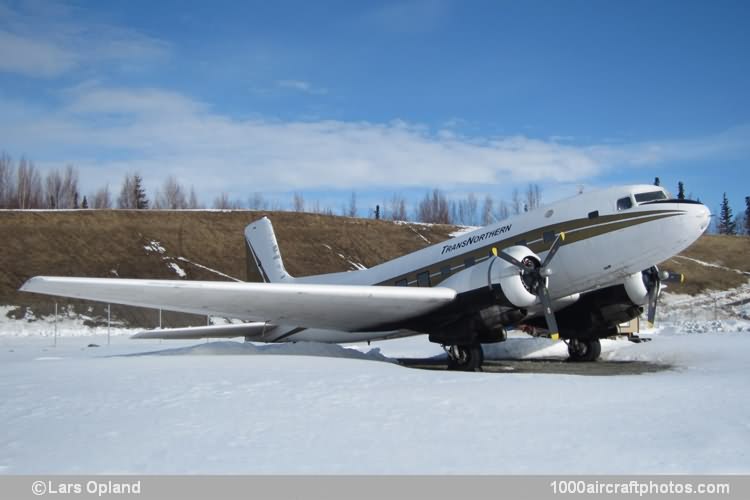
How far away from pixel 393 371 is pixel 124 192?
103m

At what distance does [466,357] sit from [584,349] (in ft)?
17.8

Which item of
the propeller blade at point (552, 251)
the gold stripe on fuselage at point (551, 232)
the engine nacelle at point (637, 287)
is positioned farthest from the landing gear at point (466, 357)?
the engine nacelle at point (637, 287)

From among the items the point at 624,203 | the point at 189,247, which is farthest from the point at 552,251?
the point at 189,247

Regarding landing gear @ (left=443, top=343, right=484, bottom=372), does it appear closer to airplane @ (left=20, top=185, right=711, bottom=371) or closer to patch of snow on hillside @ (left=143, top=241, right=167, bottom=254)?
airplane @ (left=20, top=185, right=711, bottom=371)

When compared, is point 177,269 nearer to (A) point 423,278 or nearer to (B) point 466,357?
(A) point 423,278

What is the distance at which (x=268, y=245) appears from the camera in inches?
939

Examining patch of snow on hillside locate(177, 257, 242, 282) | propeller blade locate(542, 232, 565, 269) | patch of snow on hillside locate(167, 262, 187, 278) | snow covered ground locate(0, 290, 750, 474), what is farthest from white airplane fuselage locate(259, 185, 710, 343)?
patch of snow on hillside locate(177, 257, 242, 282)

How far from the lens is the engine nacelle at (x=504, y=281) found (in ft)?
49.2

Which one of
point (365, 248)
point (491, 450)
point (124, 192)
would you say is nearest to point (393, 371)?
point (491, 450)

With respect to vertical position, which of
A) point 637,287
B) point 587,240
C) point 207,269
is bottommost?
point 637,287

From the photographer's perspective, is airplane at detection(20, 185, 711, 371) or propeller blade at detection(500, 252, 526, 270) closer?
airplane at detection(20, 185, 711, 371)

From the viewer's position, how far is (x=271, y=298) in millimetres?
15500

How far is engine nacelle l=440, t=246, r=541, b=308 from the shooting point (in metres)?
15.0

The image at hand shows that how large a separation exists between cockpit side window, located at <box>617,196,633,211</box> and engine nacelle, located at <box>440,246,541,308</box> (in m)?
2.43
